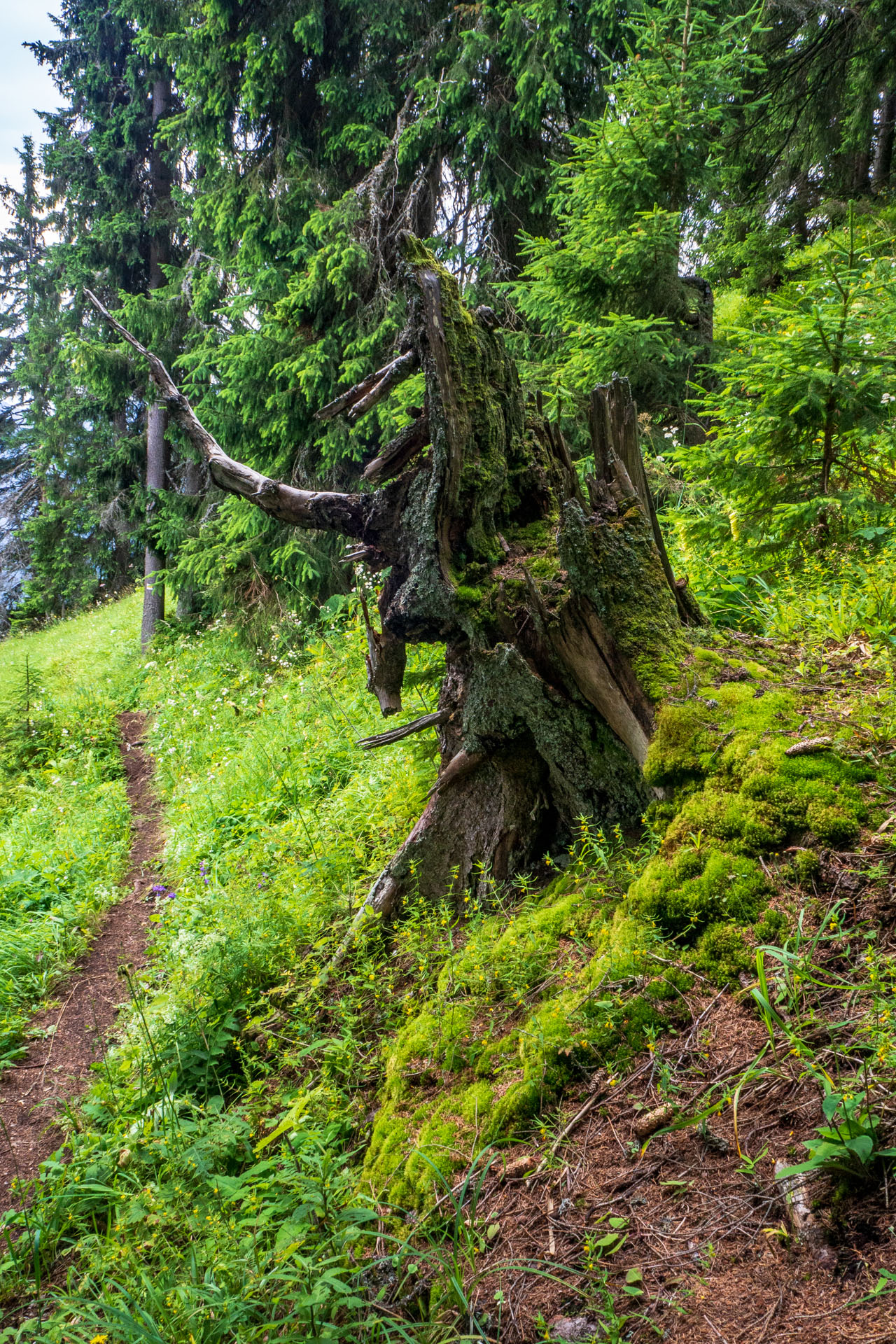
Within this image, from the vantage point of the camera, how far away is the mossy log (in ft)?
10.4

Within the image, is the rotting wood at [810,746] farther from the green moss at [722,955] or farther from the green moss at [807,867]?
the green moss at [722,955]

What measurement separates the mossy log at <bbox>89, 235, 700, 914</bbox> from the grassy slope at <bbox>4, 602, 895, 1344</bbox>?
0.99 feet

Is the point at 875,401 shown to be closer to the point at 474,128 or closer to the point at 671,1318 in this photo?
the point at 671,1318

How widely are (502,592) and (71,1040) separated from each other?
3.98 meters

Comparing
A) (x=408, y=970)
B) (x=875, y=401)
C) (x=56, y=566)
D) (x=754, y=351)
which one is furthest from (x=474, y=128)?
(x=56, y=566)

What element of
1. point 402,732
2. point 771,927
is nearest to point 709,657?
point 771,927

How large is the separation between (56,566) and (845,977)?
77.0 feet

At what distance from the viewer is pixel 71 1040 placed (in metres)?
4.50

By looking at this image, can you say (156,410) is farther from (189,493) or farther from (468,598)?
(468,598)

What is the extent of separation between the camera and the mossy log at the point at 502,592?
10.4ft

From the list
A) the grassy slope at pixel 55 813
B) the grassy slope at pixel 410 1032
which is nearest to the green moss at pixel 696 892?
the grassy slope at pixel 410 1032

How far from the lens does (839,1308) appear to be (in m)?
1.33

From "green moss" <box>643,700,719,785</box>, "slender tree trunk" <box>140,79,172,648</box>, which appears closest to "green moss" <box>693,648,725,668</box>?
"green moss" <box>643,700,719,785</box>

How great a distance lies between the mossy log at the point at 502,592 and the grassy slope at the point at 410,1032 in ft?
0.99
